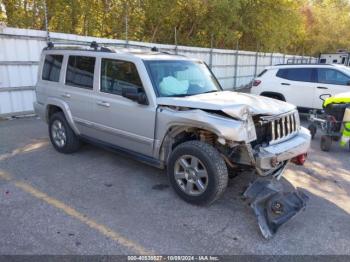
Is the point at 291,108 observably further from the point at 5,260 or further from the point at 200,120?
the point at 5,260

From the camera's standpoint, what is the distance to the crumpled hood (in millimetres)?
3621

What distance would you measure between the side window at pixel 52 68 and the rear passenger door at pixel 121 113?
116 centimetres

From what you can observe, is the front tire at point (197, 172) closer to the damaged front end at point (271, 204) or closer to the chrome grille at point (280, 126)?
the damaged front end at point (271, 204)

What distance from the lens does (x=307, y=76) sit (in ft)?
30.6

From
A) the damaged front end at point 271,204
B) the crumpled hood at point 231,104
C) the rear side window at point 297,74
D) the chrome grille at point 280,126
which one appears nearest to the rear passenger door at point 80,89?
the crumpled hood at point 231,104

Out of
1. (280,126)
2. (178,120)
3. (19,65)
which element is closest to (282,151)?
(280,126)

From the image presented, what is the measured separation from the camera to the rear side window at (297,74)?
30.5ft

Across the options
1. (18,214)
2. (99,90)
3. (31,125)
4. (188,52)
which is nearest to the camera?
(18,214)

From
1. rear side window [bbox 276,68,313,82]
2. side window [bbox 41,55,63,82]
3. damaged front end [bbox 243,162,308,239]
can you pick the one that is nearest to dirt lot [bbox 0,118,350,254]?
damaged front end [bbox 243,162,308,239]

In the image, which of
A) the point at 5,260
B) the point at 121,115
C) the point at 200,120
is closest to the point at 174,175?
the point at 200,120

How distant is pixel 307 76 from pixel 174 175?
682cm

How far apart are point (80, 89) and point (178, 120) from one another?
2080 millimetres

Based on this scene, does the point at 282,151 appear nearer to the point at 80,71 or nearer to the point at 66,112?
the point at 80,71

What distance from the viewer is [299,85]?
30.6ft
